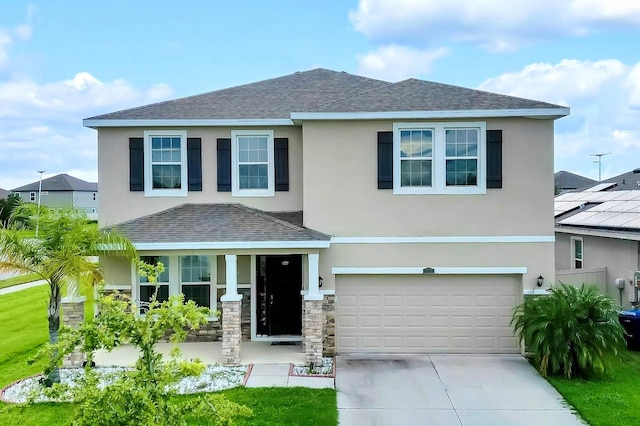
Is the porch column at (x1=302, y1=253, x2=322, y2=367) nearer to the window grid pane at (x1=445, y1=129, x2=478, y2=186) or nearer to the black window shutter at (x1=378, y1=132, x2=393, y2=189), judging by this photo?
the black window shutter at (x1=378, y1=132, x2=393, y2=189)

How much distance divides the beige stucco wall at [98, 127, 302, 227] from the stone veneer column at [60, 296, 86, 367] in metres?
2.66

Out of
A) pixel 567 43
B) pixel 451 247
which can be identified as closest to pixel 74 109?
pixel 451 247

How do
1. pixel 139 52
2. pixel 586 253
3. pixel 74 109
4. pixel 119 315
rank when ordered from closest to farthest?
pixel 119 315 < pixel 586 253 < pixel 139 52 < pixel 74 109

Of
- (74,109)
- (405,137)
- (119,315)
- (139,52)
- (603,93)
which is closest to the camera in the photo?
(119,315)

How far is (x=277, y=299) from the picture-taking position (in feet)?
43.1

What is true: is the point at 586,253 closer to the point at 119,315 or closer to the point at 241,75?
the point at 241,75

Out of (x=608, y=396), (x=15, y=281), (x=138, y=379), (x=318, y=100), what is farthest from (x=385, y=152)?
(x=15, y=281)

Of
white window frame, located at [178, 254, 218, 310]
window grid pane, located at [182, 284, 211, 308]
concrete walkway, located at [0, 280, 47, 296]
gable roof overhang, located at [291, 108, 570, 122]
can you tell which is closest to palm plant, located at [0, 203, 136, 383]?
white window frame, located at [178, 254, 218, 310]

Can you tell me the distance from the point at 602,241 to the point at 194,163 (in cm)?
1152

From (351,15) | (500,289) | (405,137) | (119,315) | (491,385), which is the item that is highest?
(351,15)

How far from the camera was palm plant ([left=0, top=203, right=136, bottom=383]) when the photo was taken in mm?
9586

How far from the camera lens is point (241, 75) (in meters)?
19.3

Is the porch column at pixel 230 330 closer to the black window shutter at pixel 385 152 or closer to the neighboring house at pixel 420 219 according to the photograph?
the neighboring house at pixel 420 219

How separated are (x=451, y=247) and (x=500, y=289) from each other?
1.51 metres
